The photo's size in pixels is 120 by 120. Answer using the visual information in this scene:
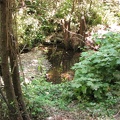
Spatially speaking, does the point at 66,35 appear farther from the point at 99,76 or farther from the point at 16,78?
the point at 16,78

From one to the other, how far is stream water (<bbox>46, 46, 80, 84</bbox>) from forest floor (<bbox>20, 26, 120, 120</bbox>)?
0.73 ft

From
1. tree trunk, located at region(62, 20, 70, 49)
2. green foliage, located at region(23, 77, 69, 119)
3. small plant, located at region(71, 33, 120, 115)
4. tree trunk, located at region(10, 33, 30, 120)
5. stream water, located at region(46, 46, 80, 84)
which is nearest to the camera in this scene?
tree trunk, located at region(10, 33, 30, 120)

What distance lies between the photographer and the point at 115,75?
13.3ft

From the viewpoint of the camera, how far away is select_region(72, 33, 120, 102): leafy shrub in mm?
3902

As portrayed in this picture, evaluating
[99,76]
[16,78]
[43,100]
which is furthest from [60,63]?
[16,78]

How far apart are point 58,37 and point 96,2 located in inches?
85.2

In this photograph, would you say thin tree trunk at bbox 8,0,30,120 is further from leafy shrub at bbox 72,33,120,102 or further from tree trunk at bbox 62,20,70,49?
tree trunk at bbox 62,20,70,49

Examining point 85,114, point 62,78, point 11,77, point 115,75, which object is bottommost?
point 62,78

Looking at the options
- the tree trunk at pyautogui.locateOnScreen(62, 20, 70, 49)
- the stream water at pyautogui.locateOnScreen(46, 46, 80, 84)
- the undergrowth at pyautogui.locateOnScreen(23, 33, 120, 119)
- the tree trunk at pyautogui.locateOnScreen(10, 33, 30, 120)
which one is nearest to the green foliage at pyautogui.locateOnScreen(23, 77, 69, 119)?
the undergrowth at pyautogui.locateOnScreen(23, 33, 120, 119)

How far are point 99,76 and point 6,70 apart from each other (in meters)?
1.99

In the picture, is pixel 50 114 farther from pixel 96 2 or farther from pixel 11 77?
pixel 96 2

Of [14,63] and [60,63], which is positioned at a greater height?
[14,63]

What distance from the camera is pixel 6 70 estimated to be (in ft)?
8.63

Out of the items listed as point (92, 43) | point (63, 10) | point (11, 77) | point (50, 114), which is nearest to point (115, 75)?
point (50, 114)
